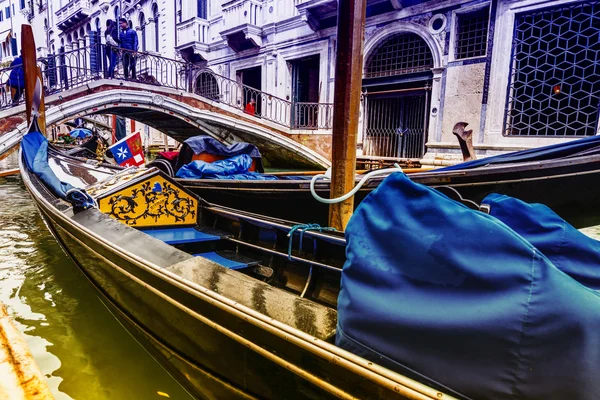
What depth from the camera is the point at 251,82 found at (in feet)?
36.2

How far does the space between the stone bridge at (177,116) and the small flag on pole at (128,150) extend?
207cm

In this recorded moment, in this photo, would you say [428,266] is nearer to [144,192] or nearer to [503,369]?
[503,369]

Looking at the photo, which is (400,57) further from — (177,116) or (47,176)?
(47,176)

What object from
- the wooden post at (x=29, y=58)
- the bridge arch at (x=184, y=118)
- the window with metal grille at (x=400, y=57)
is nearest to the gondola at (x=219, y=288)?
the wooden post at (x=29, y=58)

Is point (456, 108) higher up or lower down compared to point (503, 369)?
higher up

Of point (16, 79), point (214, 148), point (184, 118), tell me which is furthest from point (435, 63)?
point (16, 79)

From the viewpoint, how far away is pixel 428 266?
0.74 meters

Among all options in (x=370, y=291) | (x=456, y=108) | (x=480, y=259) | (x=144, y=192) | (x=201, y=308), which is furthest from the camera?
(x=456, y=108)

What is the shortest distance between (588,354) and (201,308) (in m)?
0.96

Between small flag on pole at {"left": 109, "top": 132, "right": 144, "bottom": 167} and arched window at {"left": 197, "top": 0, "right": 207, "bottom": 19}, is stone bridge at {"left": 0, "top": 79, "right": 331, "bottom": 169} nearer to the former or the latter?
small flag on pole at {"left": 109, "top": 132, "right": 144, "bottom": 167}

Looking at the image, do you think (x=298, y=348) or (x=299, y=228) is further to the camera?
(x=299, y=228)

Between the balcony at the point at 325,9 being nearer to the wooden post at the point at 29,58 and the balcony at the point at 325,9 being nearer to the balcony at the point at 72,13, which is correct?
the wooden post at the point at 29,58

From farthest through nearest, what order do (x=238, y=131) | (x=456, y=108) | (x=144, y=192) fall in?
(x=238, y=131) → (x=456, y=108) → (x=144, y=192)

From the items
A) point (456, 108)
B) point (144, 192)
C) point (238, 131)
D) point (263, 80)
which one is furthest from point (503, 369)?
point (263, 80)
